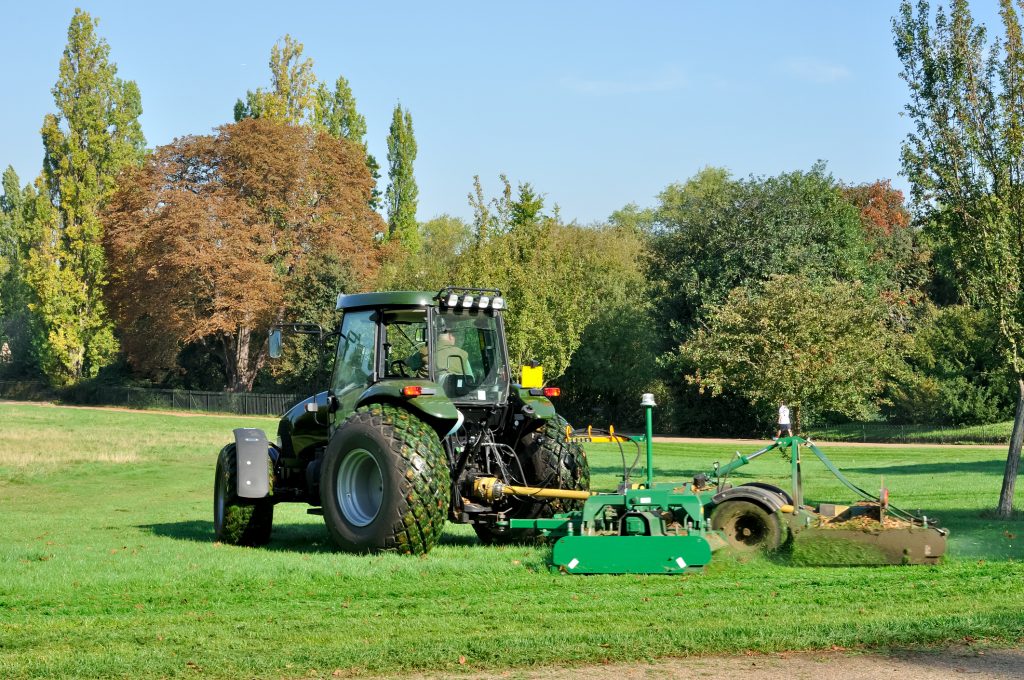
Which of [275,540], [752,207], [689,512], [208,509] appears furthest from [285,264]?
[689,512]

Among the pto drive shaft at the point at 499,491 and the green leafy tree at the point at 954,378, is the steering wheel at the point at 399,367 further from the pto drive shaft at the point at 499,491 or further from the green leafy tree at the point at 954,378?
the green leafy tree at the point at 954,378

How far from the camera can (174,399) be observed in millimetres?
60219

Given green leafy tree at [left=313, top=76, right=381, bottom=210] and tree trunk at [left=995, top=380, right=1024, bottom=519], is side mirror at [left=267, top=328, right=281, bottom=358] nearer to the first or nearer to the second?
tree trunk at [left=995, top=380, right=1024, bottom=519]

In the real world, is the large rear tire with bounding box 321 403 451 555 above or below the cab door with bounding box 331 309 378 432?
below

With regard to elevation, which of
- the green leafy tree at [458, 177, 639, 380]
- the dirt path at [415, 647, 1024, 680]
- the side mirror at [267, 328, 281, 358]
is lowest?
the dirt path at [415, 647, 1024, 680]

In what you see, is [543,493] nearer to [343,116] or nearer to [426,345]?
[426,345]

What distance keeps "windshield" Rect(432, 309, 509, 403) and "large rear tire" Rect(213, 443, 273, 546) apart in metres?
2.56

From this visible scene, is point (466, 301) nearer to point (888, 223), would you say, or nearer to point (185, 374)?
point (185, 374)

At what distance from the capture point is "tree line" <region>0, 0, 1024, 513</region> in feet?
107

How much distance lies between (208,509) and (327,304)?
36.9 metres

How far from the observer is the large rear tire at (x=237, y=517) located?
40.0ft

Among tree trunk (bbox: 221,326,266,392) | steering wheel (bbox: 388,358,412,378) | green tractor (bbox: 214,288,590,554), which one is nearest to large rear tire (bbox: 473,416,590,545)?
green tractor (bbox: 214,288,590,554)

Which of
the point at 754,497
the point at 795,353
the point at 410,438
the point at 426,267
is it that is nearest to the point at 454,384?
the point at 410,438

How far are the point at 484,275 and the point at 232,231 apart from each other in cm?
2424
